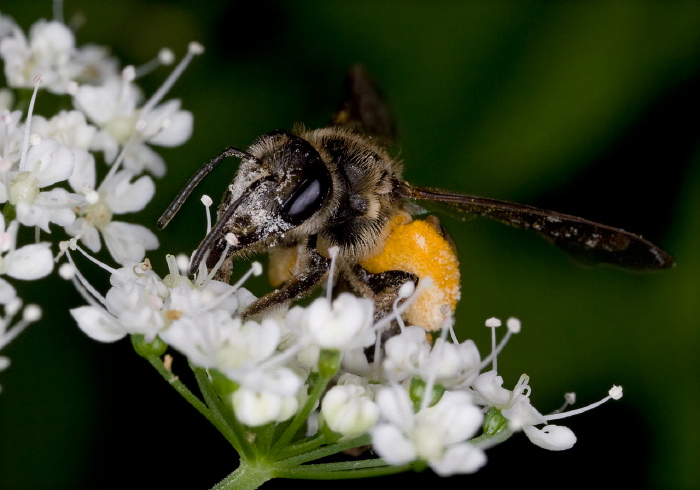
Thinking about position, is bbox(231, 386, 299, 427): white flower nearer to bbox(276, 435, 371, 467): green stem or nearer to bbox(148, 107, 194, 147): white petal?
bbox(276, 435, 371, 467): green stem

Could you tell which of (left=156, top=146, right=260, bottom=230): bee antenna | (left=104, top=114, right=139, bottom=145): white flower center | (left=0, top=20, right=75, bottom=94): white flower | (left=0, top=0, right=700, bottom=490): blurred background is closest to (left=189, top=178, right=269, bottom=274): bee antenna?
(left=156, top=146, right=260, bottom=230): bee antenna

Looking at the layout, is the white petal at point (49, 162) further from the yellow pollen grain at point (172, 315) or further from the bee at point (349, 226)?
the yellow pollen grain at point (172, 315)

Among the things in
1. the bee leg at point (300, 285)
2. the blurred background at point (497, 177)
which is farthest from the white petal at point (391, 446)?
the blurred background at point (497, 177)

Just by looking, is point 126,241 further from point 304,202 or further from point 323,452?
point 323,452

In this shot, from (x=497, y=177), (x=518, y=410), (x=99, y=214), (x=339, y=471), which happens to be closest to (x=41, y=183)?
(x=99, y=214)

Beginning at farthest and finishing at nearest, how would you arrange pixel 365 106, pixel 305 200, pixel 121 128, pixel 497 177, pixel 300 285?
pixel 497 177, pixel 365 106, pixel 121 128, pixel 300 285, pixel 305 200

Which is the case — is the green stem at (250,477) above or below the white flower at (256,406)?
below
